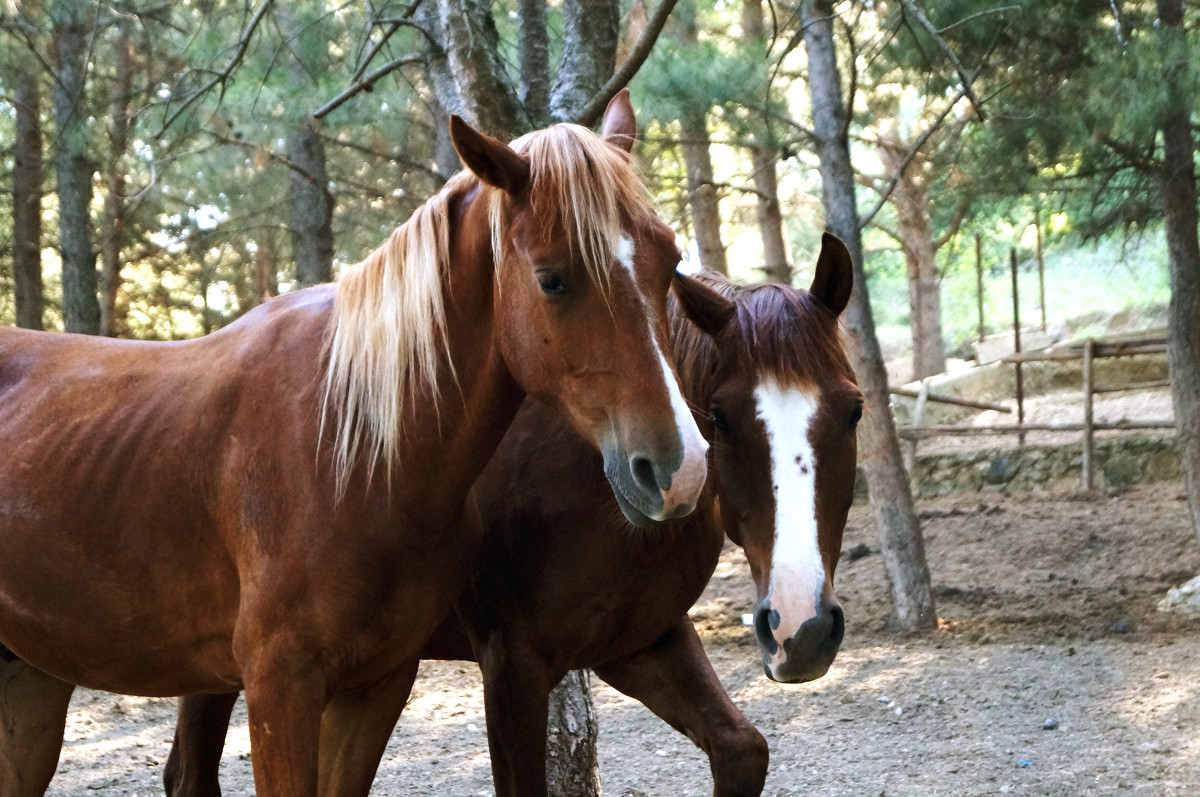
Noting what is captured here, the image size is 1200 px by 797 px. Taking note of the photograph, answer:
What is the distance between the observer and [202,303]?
1370cm

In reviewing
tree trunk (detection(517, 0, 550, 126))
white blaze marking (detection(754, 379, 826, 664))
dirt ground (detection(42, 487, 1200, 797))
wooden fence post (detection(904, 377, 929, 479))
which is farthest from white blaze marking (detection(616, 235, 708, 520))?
wooden fence post (detection(904, 377, 929, 479))

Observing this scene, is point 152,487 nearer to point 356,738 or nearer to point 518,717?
point 356,738

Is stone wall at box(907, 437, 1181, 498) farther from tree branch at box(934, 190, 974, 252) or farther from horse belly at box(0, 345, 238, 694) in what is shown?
horse belly at box(0, 345, 238, 694)

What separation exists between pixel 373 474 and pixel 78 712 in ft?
16.0

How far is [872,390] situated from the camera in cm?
705

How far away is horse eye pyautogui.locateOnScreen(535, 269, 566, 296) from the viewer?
210 centimetres

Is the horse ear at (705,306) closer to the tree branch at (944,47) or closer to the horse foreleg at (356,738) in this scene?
the horse foreleg at (356,738)

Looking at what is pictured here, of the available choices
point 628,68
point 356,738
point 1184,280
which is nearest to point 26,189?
point 628,68

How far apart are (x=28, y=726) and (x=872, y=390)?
527cm

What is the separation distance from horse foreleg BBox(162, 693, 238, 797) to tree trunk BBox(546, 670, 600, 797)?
1094 mm

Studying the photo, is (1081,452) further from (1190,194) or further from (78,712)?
(78,712)

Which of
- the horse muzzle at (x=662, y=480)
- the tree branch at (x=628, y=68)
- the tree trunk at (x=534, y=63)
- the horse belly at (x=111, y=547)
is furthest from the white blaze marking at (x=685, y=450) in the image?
the tree trunk at (x=534, y=63)

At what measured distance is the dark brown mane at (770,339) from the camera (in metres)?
2.55

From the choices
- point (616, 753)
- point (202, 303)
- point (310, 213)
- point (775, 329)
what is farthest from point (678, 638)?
point (202, 303)
